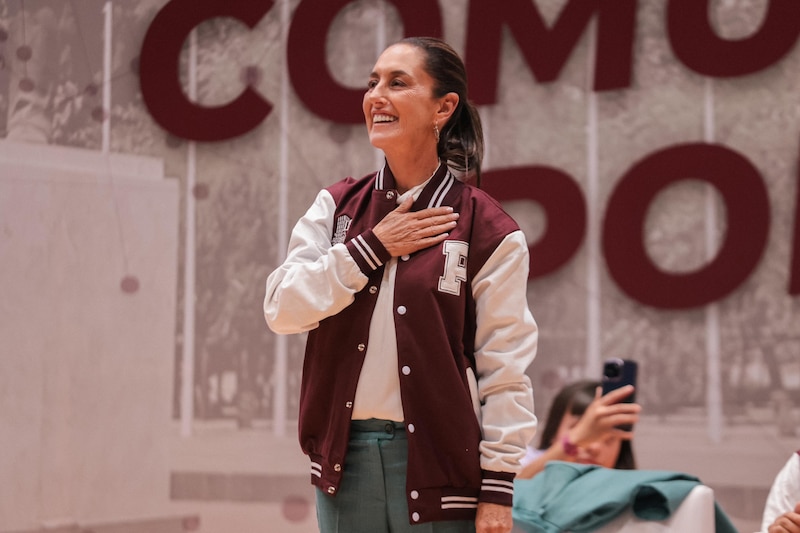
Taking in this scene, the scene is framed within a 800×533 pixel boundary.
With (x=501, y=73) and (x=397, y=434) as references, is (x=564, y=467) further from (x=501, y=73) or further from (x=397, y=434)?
(x=501, y=73)

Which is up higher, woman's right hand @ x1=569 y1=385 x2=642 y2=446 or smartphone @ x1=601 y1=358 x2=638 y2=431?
smartphone @ x1=601 y1=358 x2=638 y2=431

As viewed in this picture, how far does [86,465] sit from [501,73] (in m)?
2.38

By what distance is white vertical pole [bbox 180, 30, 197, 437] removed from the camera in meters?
3.90

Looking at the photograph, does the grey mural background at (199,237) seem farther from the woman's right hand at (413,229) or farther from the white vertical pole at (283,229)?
the woman's right hand at (413,229)

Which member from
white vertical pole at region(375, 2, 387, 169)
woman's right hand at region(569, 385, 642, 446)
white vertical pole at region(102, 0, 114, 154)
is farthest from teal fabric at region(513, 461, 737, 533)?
white vertical pole at region(102, 0, 114, 154)

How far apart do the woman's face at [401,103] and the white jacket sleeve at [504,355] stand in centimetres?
26

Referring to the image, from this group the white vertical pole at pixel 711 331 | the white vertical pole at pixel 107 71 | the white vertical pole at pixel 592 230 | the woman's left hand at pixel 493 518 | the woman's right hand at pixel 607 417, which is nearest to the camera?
the woman's left hand at pixel 493 518

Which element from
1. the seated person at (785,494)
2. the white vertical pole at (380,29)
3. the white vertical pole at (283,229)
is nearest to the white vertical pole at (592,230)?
the white vertical pole at (380,29)

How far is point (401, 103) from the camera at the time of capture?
1630 mm

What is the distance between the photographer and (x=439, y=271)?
1.53 m

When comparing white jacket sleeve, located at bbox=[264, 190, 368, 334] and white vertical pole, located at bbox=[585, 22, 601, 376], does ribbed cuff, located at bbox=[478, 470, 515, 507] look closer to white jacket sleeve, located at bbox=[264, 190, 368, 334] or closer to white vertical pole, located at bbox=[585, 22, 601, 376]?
white jacket sleeve, located at bbox=[264, 190, 368, 334]

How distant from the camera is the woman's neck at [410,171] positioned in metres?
1.68

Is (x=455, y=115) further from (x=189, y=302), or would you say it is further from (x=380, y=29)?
(x=189, y=302)

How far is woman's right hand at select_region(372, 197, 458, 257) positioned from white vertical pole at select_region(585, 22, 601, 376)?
2.06 m
